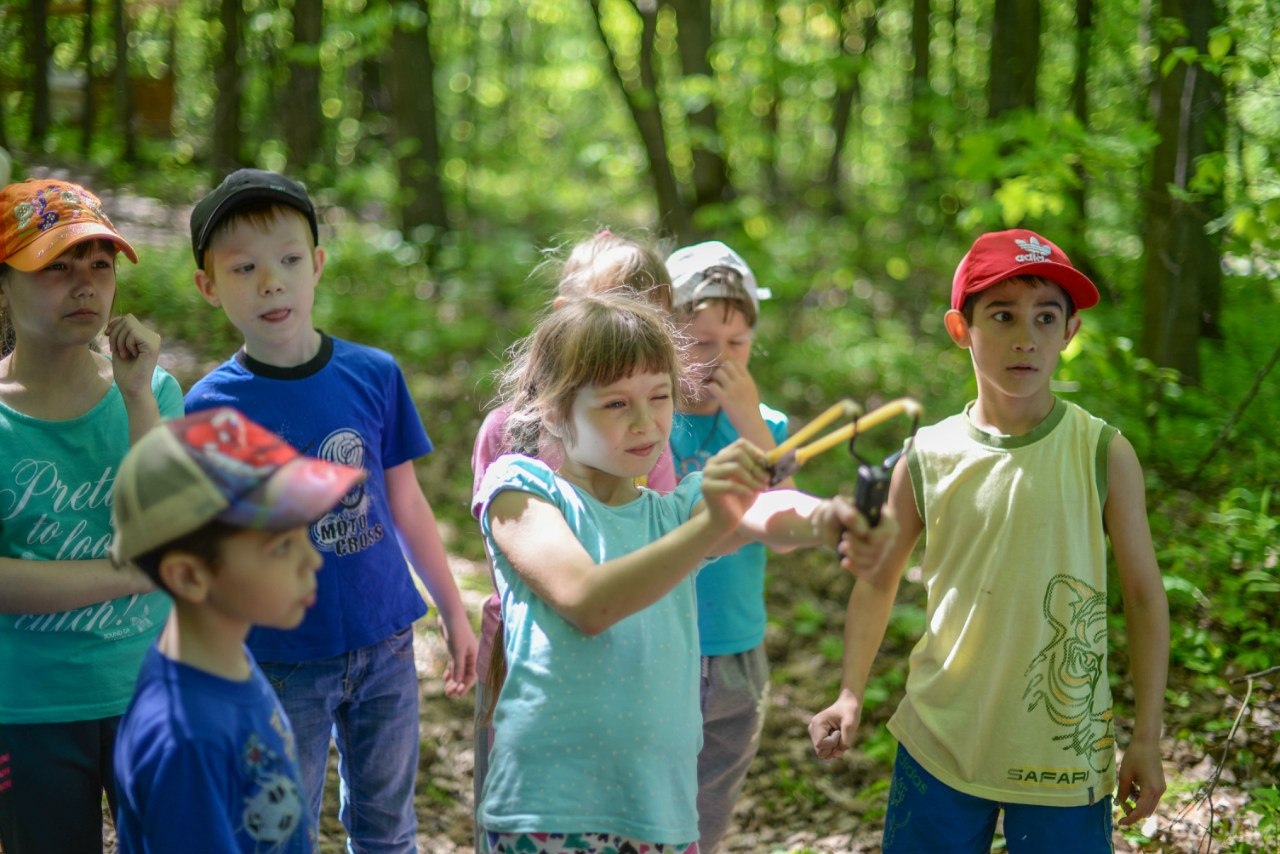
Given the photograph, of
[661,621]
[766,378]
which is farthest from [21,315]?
[766,378]

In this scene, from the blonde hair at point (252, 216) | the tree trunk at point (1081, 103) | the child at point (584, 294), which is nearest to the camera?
the blonde hair at point (252, 216)

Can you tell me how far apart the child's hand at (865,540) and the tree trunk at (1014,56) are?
880cm

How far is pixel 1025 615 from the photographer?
8.04 ft

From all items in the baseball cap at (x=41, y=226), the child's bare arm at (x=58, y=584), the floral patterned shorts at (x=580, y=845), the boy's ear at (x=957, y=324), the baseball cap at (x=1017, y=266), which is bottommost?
the floral patterned shorts at (x=580, y=845)

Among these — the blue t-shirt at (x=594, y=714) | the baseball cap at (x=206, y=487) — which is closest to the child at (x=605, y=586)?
the blue t-shirt at (x=594, y=714)

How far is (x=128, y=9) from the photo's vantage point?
46.6 feet

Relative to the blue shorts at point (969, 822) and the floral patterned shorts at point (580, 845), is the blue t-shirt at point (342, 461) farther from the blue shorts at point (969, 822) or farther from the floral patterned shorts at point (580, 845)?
the blue shorts at point (969, 822)

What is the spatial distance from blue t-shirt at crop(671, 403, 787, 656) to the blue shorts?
65 cm

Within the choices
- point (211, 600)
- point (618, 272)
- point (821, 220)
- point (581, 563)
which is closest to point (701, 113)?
point (821, 220)

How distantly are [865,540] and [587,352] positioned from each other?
75 centimetres

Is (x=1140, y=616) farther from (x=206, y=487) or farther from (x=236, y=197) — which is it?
(x=236, y=197)

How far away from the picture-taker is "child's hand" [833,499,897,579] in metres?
1.79

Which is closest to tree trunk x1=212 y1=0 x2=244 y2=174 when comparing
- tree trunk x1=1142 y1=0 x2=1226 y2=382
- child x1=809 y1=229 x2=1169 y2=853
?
tree trunk x1=1142 y1=0 x2=1226 y2=382

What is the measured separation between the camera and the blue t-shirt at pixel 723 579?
312 cm
